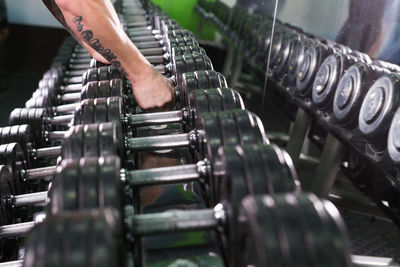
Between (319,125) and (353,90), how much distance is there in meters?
0.44

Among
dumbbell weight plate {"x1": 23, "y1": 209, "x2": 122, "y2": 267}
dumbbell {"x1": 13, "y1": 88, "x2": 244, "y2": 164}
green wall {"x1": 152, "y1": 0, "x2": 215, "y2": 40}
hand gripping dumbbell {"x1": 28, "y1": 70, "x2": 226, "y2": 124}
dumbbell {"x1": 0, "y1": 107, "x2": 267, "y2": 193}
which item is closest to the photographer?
dumbbell weight plate {"x1": 23, "y1": 209, "x2": 122, "y2": 267}

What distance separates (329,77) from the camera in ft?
5.23

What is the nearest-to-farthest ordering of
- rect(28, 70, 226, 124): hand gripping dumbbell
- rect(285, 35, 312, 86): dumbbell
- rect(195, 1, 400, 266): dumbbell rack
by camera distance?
rect(28, 70, 226, 124): hand gripping dumbbell < rect(195, 1, 400, 266): dumbbell rack < rect(285, 35, 312, 86): dumbbell

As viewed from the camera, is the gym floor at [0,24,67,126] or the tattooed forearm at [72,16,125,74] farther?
the gym floor at [0,24,67,126]

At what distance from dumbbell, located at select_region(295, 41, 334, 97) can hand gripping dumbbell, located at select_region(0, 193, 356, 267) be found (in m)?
1.33

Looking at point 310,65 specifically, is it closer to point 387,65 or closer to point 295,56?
point 295,56

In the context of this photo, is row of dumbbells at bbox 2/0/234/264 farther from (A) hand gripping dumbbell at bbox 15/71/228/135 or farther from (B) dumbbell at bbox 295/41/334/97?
(B) dumbbell at bbox 295/41/334/97

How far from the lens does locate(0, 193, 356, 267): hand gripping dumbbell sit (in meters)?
0.46

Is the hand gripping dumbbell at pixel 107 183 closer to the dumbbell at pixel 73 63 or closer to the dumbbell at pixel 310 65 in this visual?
the dumbbell at pixel 310 65

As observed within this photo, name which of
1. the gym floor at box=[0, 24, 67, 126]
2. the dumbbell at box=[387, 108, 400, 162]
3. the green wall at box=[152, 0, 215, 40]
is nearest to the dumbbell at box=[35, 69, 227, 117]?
the dumbbell at box=[387, 108, 400, 162]

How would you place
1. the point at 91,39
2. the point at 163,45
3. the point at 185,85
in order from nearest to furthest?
the point at 185,85
the point at 91,39
the point at 163,45

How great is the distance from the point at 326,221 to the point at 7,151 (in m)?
0.87

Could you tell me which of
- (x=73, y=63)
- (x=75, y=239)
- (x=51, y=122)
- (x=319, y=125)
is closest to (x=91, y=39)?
(x=51, y=122)

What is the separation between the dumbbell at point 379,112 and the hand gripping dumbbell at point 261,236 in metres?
0.81
